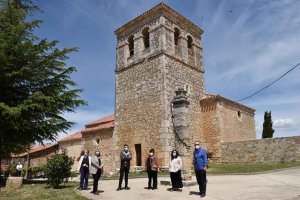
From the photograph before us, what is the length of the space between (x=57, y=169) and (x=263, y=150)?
13.6 meters

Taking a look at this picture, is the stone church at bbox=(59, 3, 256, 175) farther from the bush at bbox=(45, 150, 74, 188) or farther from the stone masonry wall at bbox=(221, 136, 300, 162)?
the bush at bbox=(45, 150, 74, 188)

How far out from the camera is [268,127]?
86.2 feet

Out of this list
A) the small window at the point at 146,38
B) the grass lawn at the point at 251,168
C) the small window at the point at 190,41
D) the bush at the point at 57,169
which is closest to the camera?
the bush at the point at 57,169

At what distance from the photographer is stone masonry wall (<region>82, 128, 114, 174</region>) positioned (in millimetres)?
21828

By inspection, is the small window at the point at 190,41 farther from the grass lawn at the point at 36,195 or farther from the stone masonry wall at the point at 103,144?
the grass lawn at the point at 36,195

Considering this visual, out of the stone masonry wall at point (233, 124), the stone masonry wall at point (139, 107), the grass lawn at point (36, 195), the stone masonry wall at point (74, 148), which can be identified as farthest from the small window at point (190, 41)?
the grass lawn at point (36, 195)

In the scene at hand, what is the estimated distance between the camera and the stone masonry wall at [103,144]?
21.8 m

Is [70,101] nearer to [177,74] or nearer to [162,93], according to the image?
[162,93]

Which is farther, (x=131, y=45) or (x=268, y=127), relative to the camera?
(x=268, y=127)

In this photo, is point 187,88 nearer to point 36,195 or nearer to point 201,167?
point 201,167

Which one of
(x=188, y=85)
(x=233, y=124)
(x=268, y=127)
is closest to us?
(x=188, y=85)

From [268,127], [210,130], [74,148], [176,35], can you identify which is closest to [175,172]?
[210,130]

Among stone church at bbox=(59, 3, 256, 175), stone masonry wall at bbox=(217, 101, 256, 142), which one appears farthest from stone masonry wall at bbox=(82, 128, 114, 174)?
stone masonry wall at bbox=(217, 101, 256, 142)

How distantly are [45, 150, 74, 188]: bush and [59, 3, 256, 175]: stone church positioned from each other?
26.3 feet
